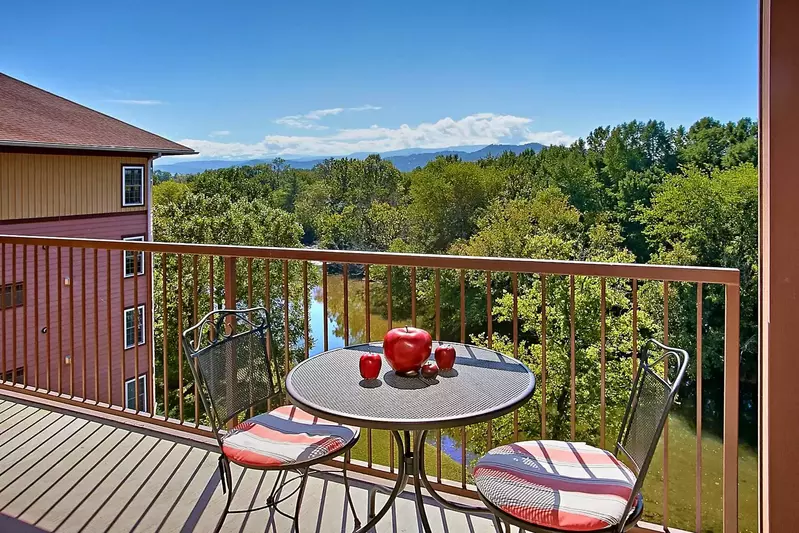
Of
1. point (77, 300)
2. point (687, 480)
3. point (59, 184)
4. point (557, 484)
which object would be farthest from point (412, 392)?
point (687, 480)

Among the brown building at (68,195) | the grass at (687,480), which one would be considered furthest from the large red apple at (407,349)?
the grass at (687,480)

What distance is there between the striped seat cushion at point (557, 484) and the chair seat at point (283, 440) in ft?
1.68

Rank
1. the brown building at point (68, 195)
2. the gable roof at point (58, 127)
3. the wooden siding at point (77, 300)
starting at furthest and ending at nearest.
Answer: the brown building at point (68, 195) → the wooden siding at point (77, 300) → the gable roof at point (58, 127)

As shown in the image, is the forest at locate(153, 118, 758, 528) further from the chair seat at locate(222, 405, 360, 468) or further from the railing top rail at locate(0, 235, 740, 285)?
the chair seat at locate(222, 405, 360, 468)

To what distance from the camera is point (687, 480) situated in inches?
544

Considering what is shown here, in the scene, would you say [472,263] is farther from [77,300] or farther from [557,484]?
[77,300]

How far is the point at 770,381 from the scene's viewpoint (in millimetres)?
1710

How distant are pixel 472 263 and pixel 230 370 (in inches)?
40.4

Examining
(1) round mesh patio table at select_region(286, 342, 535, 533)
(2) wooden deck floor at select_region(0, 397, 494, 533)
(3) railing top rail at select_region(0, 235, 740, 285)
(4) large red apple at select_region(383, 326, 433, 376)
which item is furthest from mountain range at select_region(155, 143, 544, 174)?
(4) large red apple at select_region(383, 326, 433, 376)

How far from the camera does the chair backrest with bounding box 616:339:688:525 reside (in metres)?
1.54

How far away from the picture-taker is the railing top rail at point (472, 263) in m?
2.04

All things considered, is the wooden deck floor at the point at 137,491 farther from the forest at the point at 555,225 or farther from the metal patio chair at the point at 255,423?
the forest at the point at 555,225

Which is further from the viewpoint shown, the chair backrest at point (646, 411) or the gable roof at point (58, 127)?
the gable roof at point (58, 127)

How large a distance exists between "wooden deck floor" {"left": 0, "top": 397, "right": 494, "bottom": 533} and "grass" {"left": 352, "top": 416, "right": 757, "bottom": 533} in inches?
320
